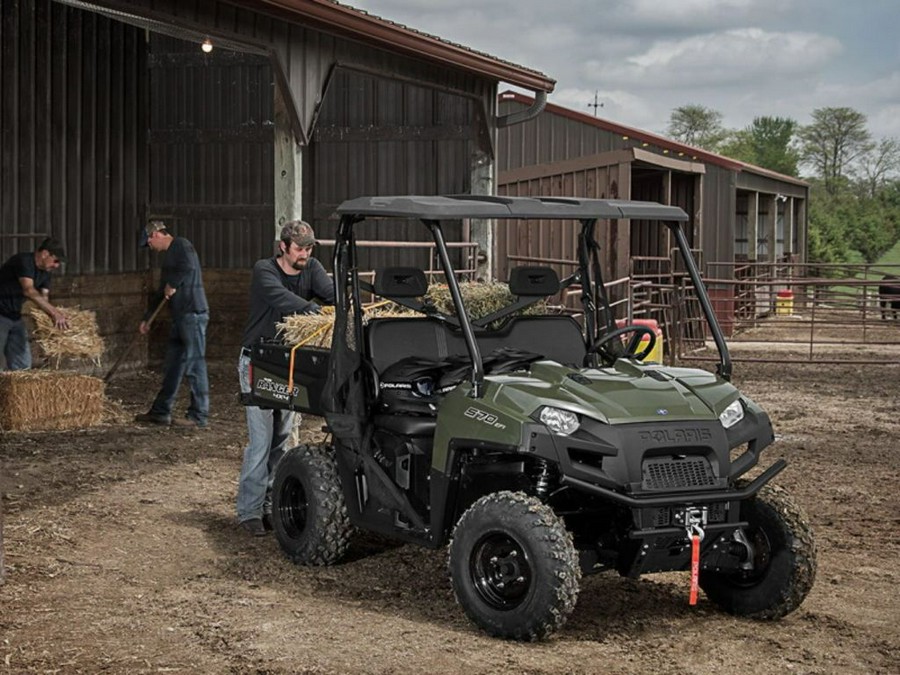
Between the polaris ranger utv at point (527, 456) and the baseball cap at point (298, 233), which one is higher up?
the baseball cap at point (298, 233)

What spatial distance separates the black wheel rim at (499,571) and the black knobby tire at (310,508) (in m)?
1.22

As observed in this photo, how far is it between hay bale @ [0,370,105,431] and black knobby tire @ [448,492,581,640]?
6.76 meters

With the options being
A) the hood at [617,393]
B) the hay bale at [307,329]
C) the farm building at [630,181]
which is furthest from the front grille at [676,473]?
the farm building at [630,181]

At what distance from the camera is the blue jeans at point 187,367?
12.2 metres

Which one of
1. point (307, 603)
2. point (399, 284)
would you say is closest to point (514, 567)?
point (307, 603)

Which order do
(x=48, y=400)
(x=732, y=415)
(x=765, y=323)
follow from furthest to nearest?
(x=765, y=323) → (x=48, y=400) → (x=732, y=415)

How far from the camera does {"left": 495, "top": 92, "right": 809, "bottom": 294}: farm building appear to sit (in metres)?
18.1

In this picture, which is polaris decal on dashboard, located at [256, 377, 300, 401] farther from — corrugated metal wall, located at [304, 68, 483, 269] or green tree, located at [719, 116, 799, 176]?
green tree, located at [719, 116, 799, 176]

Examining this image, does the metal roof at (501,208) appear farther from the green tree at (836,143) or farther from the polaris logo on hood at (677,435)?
the green tree at (836,143)

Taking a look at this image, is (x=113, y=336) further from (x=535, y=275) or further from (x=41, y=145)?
(x=535, y=275)

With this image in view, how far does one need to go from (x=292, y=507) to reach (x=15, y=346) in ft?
19.8

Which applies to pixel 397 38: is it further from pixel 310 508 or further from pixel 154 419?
pixel 310 508

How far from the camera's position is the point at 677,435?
582 centimetres

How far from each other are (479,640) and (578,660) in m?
0.45
